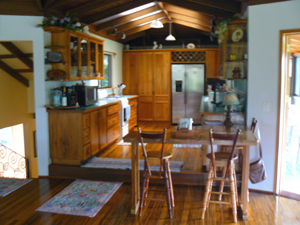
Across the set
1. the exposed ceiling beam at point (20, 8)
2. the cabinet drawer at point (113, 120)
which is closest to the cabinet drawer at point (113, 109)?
the cabinet drawer at point (113, 120)

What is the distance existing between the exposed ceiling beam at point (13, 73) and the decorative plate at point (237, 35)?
5035 millimetres

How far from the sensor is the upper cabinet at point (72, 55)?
4469 mm

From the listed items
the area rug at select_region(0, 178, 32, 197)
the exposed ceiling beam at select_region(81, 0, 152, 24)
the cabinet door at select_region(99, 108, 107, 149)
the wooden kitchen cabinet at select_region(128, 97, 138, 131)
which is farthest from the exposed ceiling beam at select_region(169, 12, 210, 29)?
the area rug at select_region(0, 178, 32, 197)

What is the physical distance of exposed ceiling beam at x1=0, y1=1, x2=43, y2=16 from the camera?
427 centimetres

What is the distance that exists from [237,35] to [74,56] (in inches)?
99.3

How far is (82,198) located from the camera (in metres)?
3.76

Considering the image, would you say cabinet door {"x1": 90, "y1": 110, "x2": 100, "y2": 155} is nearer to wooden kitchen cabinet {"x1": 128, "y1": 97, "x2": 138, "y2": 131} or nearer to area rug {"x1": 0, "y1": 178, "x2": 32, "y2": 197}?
area rug {"x1": 0, "y1": 178, "x2": 32, "y2": 197}

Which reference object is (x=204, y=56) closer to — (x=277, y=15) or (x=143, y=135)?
(x=277, y=15)

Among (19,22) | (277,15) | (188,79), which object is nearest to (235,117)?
(277,15)

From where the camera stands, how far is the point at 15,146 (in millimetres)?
8773

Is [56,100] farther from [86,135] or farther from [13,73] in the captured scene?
[13,73]

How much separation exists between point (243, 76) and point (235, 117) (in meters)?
0.58

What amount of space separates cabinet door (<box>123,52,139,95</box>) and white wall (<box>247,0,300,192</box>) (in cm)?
498

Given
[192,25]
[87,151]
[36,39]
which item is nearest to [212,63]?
[192,25]
